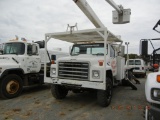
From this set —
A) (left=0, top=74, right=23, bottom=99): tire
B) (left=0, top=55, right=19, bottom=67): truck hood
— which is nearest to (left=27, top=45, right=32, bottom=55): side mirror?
(left=0, top=55, right=19, bottom=67): truck hood

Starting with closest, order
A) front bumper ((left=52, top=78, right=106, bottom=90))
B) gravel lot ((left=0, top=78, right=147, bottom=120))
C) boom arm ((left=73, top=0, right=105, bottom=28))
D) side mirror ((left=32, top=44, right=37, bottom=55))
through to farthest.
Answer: gravel lot ((left=0, top=78, right=147, bottom=120))
front bumper ((left=52, top=78, right=106, bottom=90))
boom arm ((left=73, top=0, right=105, bottom=28))
side mirror ((left=32, top=44, right=37, bottom=55))

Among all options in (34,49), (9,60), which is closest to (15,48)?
(9,60)

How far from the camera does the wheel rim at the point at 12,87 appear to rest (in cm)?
666

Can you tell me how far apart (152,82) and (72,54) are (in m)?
4.73

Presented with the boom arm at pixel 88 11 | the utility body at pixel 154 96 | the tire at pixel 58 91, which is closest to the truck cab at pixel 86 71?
the tire at pixel 58 91

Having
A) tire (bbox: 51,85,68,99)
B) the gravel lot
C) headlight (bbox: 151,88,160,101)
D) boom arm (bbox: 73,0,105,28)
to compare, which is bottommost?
the gravel lot

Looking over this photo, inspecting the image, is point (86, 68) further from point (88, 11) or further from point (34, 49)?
point (34, 49)

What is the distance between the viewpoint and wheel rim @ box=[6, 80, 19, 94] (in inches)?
262

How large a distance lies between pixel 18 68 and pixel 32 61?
963 mm

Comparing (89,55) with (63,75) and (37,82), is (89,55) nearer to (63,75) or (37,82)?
(63,75)

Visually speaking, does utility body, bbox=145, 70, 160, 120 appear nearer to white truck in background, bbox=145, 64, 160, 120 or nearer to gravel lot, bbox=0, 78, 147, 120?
white truck in background, bbox=145, 64, 160, 120

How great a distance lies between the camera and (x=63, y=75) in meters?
5.80

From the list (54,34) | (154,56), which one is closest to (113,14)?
(54,34)

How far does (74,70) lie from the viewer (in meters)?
5.62
